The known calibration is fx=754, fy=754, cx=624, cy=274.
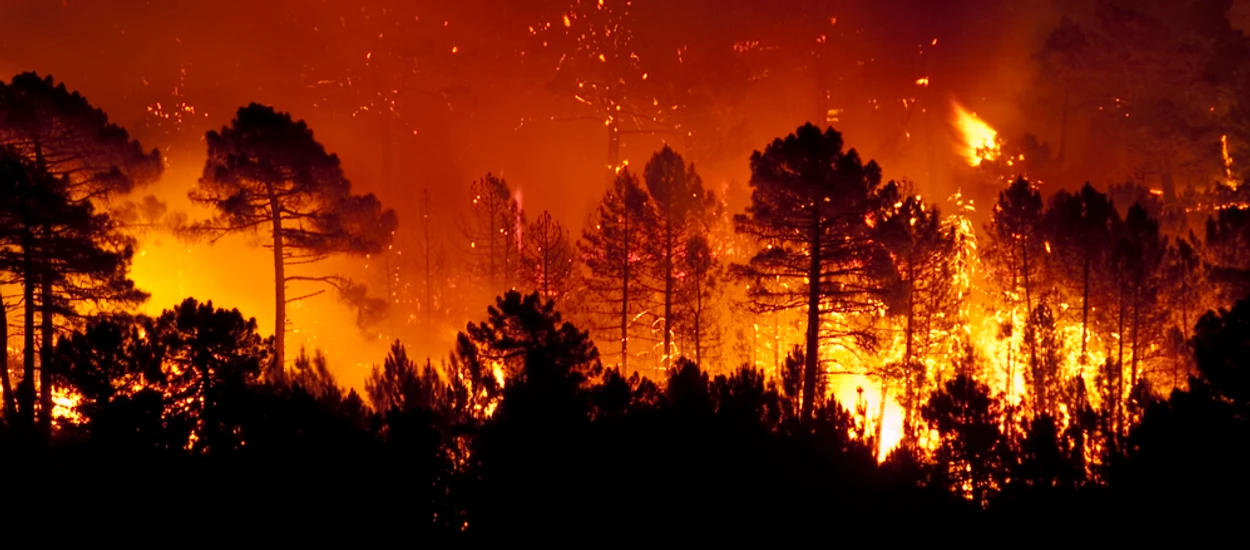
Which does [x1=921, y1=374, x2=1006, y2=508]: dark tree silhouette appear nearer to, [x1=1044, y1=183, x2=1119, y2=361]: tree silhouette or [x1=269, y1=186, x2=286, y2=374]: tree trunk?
[x1=1044, y1=183, x2=1119, y2=361]: tree silhouette

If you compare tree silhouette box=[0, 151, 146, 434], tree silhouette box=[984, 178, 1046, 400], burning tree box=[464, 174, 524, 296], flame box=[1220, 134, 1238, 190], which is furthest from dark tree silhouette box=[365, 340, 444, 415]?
flame box=[1220, 134, 1238, 190]

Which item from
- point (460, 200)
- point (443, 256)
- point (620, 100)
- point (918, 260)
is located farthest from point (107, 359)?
point (460, 200)

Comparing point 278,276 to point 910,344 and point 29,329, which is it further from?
point 910,344

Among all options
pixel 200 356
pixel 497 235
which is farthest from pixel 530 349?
pixel 497 235

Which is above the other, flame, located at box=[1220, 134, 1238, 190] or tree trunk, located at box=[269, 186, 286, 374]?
flame, located at box=[1220, 134, 1238, 190]

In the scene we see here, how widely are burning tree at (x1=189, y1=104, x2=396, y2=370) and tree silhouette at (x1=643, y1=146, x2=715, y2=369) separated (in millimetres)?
7831

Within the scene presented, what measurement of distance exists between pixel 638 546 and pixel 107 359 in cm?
804

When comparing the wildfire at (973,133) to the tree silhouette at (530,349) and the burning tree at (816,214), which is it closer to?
the burning tree at (816,214)

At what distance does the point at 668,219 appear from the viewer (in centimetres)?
2198

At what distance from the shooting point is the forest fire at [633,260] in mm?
9055

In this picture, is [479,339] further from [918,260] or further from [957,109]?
[957,109]

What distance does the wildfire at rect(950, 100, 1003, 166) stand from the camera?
39.7 metres

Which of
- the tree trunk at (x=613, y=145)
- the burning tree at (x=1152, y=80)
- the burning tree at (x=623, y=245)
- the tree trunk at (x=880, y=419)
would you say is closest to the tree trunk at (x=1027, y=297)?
the tree trunk at (x=880, y=419)

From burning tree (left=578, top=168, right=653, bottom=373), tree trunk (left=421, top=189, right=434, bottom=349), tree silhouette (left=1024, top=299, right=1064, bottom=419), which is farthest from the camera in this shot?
tree trunk (left=421, top=189, right=434, bottom=349)
